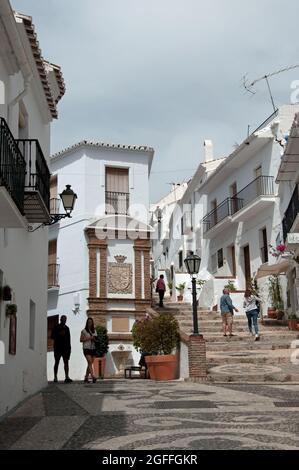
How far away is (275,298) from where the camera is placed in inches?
924

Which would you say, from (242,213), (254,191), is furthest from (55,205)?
(254,191)

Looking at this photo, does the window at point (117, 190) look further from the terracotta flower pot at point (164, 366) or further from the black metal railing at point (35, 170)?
the black metal railing at point (35, 170)

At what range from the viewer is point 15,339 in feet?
32.3

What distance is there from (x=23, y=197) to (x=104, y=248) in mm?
16482

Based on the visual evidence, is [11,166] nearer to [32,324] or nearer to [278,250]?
[32,324]

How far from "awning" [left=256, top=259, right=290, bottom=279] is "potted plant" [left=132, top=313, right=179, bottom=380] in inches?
343

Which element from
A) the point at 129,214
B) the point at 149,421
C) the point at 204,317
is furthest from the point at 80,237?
the point at 149,421

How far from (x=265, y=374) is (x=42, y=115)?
718cm

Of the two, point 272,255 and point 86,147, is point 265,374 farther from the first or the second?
point 86,147

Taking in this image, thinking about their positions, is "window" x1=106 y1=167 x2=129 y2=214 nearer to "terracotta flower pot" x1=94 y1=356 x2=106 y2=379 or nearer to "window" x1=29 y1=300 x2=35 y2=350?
"terracotta flower pot" x1=94 y1=356 x2=106 y2=379

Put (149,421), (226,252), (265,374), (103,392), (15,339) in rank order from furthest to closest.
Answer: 1. (226,252)
2. (265,374)
3. (103,392)
4. (15,339)
5. (149,421)

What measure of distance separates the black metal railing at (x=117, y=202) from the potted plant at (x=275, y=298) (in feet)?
22.1

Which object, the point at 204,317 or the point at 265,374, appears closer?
the point at 265,374

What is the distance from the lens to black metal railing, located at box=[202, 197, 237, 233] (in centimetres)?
2859
